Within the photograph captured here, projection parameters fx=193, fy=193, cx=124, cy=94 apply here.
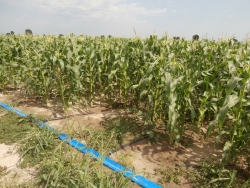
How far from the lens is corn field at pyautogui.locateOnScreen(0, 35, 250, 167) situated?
2.70 metres

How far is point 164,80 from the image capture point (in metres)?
3.20

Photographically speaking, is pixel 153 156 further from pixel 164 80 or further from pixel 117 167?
pixel 164 80

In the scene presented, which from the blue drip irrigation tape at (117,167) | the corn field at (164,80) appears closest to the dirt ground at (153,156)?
the blue drip irrigation tape at (117,167)

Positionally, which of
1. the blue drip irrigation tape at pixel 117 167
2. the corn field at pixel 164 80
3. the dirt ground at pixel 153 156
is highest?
the corn field at pixel 164 80

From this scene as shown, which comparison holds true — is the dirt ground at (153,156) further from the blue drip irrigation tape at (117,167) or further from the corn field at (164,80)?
the corn field at (164,80)

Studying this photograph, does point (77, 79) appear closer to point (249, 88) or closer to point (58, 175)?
point (58, 175)

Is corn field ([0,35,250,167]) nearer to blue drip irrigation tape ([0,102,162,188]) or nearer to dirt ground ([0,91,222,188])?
dirt ground ([0,91,222,188])

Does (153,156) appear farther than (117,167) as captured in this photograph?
Yes

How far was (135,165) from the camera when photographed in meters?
2.92

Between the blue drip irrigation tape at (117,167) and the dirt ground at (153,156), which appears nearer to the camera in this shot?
the blue drip irrigation tape at (117,167)

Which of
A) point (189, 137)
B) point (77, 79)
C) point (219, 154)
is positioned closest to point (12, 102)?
point (77, 79)

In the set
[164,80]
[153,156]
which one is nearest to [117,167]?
[153,156]

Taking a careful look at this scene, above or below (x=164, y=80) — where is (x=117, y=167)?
below

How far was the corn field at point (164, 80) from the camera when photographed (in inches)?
106
